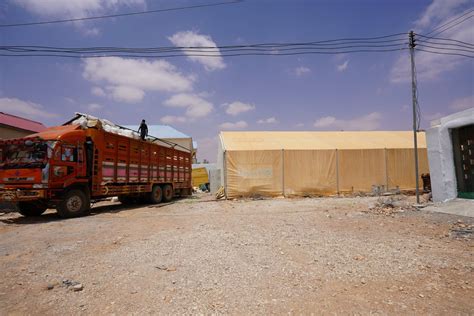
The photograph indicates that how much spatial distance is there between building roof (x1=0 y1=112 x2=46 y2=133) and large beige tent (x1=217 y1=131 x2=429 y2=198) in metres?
11.9

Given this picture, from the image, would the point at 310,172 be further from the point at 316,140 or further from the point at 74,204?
the point at 74,204

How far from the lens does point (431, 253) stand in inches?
192

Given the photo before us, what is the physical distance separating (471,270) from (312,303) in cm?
276

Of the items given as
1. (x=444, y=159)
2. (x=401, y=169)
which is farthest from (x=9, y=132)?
(x=401, y=169)

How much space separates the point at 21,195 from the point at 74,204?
1527mm

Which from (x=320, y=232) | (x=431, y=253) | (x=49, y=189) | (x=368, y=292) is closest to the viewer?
(x=368, y=292)

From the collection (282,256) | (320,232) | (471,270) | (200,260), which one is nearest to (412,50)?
(320,232)

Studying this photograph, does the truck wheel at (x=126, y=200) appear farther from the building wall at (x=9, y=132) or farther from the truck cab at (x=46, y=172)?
the building wall at (x=9, y=132)

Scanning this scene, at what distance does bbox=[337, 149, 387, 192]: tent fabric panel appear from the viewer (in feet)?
55.6

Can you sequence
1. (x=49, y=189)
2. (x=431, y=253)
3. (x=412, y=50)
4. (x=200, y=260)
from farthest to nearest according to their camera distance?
(x=412, y=50)
(x=49, y=189)
(x=431, y=253)
(x=200, y=260)

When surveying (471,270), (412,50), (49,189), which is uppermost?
(412,50)

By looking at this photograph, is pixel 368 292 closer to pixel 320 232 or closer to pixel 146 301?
pixel 146 301

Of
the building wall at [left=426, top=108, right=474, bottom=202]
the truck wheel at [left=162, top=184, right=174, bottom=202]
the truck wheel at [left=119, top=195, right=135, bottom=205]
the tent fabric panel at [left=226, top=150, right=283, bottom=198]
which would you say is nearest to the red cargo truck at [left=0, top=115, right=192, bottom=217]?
the truck wheel at [left=119, top=195, right=135, bottom=205]

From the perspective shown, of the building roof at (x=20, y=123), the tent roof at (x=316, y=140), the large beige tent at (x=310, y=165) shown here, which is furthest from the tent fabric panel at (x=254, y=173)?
the building roof at (x=20, y=123)
